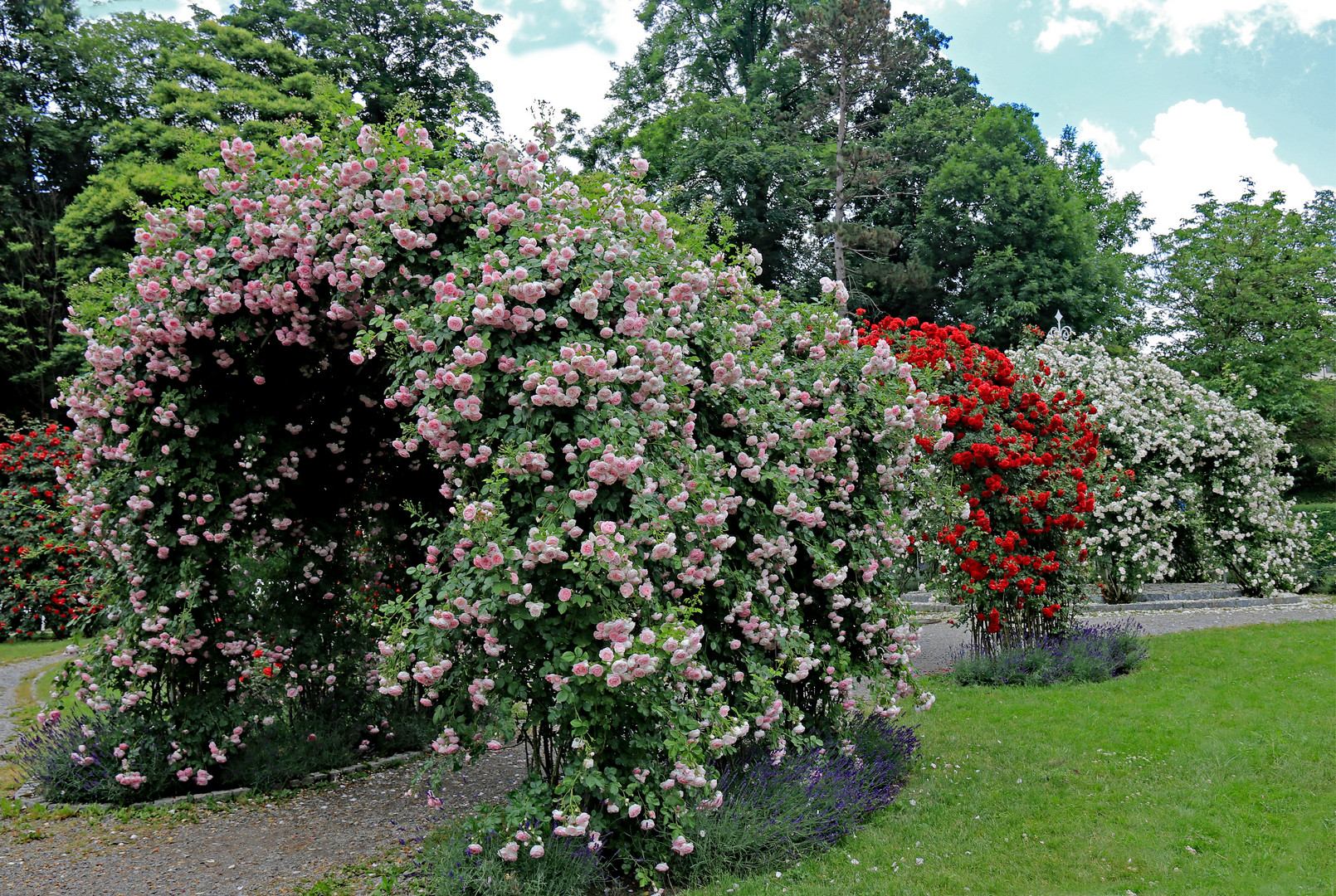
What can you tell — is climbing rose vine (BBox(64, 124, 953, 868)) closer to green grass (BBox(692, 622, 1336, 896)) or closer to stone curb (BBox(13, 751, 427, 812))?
stone curb (BBox(13, 751, 427, 812))

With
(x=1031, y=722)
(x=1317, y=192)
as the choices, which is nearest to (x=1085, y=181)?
(x=1317, y=192)

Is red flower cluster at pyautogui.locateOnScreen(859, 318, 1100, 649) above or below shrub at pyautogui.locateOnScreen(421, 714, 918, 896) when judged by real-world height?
above

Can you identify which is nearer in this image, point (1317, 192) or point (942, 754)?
point (942, 754)

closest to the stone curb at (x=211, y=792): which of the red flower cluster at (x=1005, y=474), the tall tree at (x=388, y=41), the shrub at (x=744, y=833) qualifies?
the shrub at (x=744, y=833)

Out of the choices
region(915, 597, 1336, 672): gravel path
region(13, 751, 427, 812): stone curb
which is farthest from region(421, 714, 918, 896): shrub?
region(915, 597, 1336, 672): gravel path

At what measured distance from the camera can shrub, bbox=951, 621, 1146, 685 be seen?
771 centimetres

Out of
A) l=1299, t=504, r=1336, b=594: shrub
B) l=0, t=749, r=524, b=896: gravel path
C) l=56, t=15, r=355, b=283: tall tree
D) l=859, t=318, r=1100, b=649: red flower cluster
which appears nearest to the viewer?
l=0, t=749, r=524, b=896: gravel path

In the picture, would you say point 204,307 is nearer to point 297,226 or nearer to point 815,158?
point 297,226

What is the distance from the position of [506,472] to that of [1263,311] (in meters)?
26.9

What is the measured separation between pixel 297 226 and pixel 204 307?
0.86 metres

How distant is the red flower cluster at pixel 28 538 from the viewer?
11.5 metres

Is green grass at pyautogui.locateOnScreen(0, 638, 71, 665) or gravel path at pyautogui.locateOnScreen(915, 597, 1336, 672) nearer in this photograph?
gravel path at pyautogui.locateOnScreen(915, 597, 1336, 672)

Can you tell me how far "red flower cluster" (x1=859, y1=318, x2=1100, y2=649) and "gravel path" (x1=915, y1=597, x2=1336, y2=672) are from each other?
75.8 inches

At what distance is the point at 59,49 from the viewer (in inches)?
726
